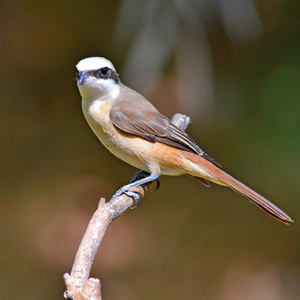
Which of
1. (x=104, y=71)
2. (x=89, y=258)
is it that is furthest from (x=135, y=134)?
(x=89, y=258)

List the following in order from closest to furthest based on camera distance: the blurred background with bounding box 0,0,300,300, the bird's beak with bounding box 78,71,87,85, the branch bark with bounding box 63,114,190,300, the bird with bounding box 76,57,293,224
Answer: the branch bark with bounding box 63,114,190,300
the bird's beak with bounding box 78,71,87,85
the bird with bounding box 76,57,293,224
the blurred background with bounding box 0,0,300,300

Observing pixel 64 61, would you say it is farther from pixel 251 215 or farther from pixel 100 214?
pixel 100 214

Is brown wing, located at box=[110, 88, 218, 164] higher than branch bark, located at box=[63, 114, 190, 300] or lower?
higher

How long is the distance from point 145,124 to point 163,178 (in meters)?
1.79

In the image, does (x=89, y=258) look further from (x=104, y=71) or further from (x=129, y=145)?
(x=104, y=71)

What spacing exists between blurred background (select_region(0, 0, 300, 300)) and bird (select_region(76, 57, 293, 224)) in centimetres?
110

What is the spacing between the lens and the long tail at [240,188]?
2.25 meters

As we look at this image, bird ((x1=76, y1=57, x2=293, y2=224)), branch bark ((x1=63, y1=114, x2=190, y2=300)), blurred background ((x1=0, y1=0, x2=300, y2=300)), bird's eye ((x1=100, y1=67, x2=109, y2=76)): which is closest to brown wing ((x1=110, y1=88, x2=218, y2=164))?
bird ((x1=76, y1=57, x2=293, y2=224))

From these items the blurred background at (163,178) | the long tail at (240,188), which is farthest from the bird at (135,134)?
the blurred background at (163,178)

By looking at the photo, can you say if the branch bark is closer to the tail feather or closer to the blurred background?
the tail feather

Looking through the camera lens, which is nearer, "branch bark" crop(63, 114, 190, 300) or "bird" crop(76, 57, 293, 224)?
"branch bark" crop(63, 114, 190, 300)

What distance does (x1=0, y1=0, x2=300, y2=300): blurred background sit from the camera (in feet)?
12.6

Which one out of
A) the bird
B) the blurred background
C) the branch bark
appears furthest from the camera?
the blurred background

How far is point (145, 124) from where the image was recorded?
2494 mm
